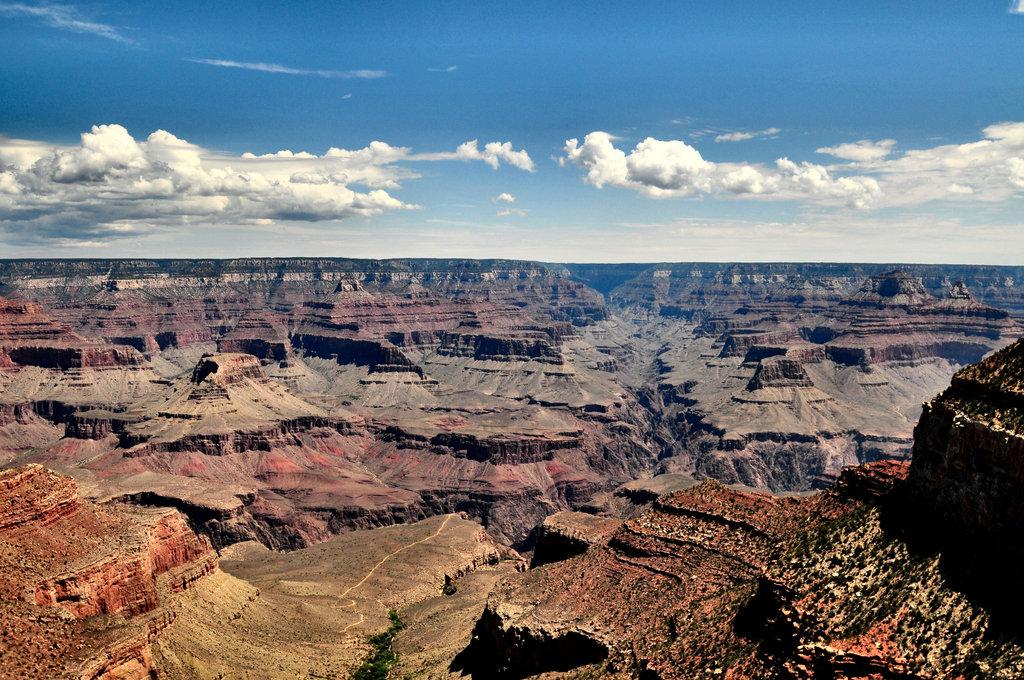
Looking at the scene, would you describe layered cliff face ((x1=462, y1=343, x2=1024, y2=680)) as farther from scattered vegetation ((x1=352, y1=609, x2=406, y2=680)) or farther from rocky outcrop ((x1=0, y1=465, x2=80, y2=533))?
rocky outcrop ((x1=0, y1=465, x2=80, y2=533))

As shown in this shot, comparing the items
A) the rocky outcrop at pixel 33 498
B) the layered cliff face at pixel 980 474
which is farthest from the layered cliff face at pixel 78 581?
the layered cliff face at pixel 980 474

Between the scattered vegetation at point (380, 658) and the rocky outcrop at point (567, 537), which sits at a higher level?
the rocky outcrop at point (567, 537)

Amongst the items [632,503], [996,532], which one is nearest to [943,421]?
[996,532]

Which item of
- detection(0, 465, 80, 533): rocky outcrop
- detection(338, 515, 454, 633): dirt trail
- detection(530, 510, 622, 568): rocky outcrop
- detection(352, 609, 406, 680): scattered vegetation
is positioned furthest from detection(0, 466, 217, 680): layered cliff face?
detection(530, 510, 622, 568): rocky outcrop

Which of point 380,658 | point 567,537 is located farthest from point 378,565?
point 567,537

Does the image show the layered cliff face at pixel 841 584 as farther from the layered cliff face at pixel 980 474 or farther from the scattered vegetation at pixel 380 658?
the scattered vegetation at pixel 380 658

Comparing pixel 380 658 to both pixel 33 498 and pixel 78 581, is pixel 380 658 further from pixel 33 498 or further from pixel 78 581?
pixel 33 498

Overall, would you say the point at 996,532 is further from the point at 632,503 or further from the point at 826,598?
the point at 632,503

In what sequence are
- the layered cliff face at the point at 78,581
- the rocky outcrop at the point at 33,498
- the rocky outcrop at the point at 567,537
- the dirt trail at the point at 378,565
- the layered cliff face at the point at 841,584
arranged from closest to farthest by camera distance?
the layered cliff face at the point at 841,584
the layered cliff face at the point at 78,581
the rocky outcrop at the point at 33,498
the rocky outcrop at the point at 567,537
the dirt trail at the point at 378,565
